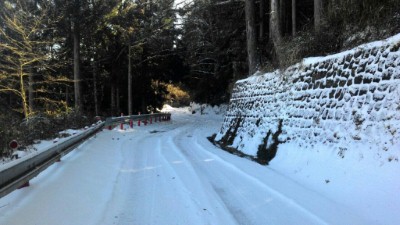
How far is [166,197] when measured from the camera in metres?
7.04

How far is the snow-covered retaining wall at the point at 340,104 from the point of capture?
700 centimetres

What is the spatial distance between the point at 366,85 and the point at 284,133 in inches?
148

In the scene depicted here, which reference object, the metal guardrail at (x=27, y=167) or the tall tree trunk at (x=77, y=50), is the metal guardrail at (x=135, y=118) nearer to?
the tall tree trunk at (x=77, y=50)

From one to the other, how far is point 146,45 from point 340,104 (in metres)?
31.5

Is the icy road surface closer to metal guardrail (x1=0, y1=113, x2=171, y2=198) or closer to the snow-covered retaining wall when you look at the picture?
metal guardrail (x1=0, y1=113, x2=171, y2=198)

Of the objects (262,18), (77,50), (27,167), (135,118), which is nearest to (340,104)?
(27,167)

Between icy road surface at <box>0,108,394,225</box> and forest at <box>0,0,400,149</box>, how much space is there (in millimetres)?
4039

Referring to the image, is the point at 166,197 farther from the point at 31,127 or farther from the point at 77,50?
the point at 77,50

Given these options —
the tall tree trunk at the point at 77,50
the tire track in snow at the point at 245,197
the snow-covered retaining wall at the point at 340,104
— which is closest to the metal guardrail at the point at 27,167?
the tire track in snow at the point at 245,197

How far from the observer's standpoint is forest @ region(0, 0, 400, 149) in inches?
474

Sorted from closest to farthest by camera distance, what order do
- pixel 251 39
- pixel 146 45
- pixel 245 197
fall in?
pixel 245 197, pixel 251 39, pixel 146 45

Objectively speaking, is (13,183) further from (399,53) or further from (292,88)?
(292,88)

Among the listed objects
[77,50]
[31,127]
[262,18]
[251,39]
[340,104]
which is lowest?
[31,127]

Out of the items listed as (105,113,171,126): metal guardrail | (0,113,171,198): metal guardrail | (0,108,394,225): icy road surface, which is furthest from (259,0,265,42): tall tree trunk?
(0,113,171,198): metal guardrail
